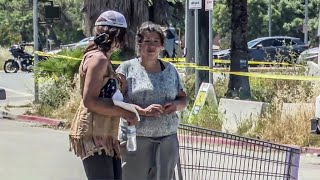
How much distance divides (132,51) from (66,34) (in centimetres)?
4953

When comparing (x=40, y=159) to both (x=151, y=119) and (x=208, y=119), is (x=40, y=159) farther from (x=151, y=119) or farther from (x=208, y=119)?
(x=151, y=119)

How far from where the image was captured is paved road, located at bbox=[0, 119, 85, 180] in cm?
1031

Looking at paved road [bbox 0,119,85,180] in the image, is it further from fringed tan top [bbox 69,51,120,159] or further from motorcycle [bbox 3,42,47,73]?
motorcycle [bbox 3,42,47,73]

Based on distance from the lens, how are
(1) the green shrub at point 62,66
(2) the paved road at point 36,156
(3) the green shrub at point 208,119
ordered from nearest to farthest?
1. (2) the paved road at point 36,156
2. (3) the green shrub at point 208,119
3. (1) the green shrub at point 62,66

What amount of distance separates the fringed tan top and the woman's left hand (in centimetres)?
45

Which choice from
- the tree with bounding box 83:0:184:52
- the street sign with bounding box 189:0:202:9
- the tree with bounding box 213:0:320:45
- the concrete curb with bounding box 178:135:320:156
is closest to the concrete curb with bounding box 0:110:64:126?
the tree with bounding box 83:0:184:52

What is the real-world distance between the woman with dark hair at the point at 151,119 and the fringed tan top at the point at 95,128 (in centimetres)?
39

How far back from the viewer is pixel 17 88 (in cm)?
2841

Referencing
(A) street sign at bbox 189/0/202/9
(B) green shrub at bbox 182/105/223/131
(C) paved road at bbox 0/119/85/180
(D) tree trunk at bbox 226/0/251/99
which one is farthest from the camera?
(D) tree trunk at bbox 226/0/251/99

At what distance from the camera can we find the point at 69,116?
16953 mm

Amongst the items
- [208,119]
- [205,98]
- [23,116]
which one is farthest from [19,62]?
[208,119]

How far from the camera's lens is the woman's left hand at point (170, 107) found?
18.6ft

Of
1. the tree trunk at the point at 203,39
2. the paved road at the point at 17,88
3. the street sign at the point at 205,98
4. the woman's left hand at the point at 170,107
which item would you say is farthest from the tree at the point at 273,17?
the woman's left hand at the point at 170,107

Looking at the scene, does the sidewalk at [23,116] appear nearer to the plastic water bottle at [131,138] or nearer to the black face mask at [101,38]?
the plastic water bottle at [131,138]
